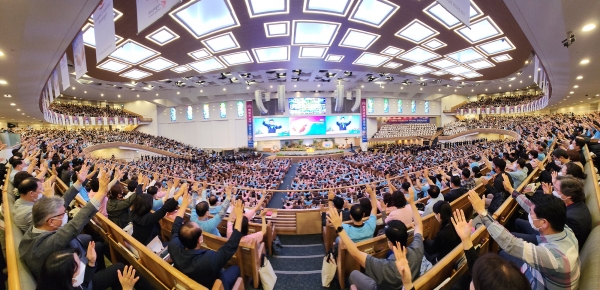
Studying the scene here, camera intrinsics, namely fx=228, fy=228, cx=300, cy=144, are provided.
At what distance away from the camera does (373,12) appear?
7602mm

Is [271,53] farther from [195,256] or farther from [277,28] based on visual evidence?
[195,256]

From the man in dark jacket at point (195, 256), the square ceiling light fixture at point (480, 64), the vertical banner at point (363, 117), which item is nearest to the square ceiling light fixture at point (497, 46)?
the square ceiling light fixture at point (480, 64)

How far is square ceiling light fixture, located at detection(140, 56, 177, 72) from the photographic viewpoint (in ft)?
35.6

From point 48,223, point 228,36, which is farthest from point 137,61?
point 48,223

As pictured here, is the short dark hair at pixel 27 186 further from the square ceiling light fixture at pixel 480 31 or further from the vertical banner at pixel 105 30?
the square ceiling light fixture at pixel 480 31

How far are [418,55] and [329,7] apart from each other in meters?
6.56

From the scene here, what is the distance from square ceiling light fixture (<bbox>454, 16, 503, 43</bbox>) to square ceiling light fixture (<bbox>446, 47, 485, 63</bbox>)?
1.51 meters

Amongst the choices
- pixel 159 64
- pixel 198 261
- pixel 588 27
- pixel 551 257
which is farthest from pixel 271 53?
pixel 551 257

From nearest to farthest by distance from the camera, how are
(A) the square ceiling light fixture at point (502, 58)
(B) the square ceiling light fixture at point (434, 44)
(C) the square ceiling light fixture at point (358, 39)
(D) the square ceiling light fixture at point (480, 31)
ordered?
(D) the square ceiling light fixture at point (480, 31)
(C) the square ceiling light fixture at point (358, 39)
(B) the square ceiling light fixture at point (434, 44)
(A) the square ceiling light fixture at point (502, 58)

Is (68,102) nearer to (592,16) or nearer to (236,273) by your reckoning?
(236,273)

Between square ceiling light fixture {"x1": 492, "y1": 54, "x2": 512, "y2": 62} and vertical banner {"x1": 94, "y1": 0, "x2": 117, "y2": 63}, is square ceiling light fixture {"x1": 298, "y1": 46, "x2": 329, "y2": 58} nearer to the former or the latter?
vertical banner {"x1": 94, "y1": 0, "x2": 117, "y2": 63}

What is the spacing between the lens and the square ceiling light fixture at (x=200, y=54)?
33.0 feet

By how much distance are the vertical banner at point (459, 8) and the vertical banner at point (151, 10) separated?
151 inches

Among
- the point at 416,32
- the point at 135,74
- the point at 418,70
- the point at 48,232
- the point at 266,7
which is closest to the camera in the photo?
the point at 48,232
